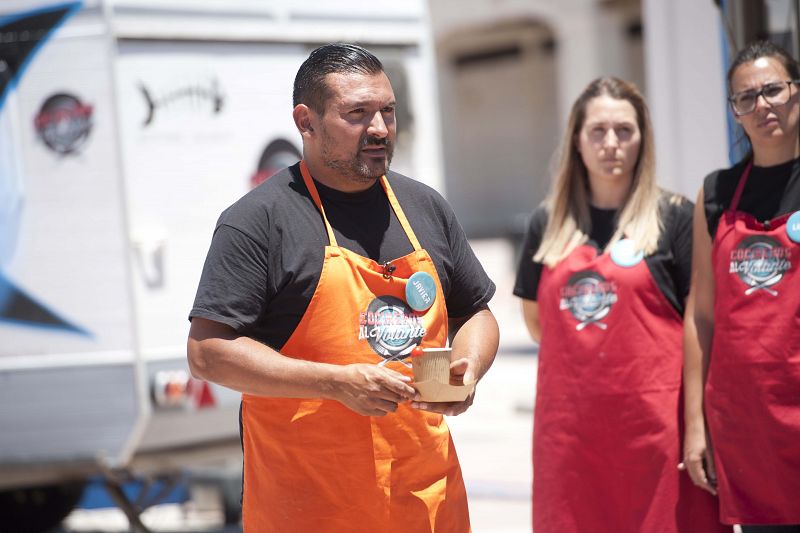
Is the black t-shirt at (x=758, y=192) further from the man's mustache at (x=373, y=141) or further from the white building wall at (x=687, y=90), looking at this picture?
the white building wall at (x=687, y=90)

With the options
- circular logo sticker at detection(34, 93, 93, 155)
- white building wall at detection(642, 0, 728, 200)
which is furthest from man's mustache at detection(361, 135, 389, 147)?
white building wall at detection(642, 0, 728, 200)

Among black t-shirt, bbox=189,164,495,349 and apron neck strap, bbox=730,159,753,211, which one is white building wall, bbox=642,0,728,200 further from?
black t-shirt, bbox=189,164,495,349

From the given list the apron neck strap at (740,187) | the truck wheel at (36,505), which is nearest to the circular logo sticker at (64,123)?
the truck wheel at (36,505)

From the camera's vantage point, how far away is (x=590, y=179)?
399cm

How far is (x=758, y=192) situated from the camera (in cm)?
336

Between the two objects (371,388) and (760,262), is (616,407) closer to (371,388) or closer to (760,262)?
(760,262)

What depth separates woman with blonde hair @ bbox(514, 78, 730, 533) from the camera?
360 cm

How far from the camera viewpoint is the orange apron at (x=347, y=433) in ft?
8.88

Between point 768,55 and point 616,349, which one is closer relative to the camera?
point 768,55

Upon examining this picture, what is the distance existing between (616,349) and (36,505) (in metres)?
4.21

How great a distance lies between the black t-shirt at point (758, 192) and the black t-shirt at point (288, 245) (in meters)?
0.90

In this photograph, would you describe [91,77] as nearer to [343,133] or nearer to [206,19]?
[206,19]

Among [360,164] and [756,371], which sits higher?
[360,164]

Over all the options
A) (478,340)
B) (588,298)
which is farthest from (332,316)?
(588,298)
